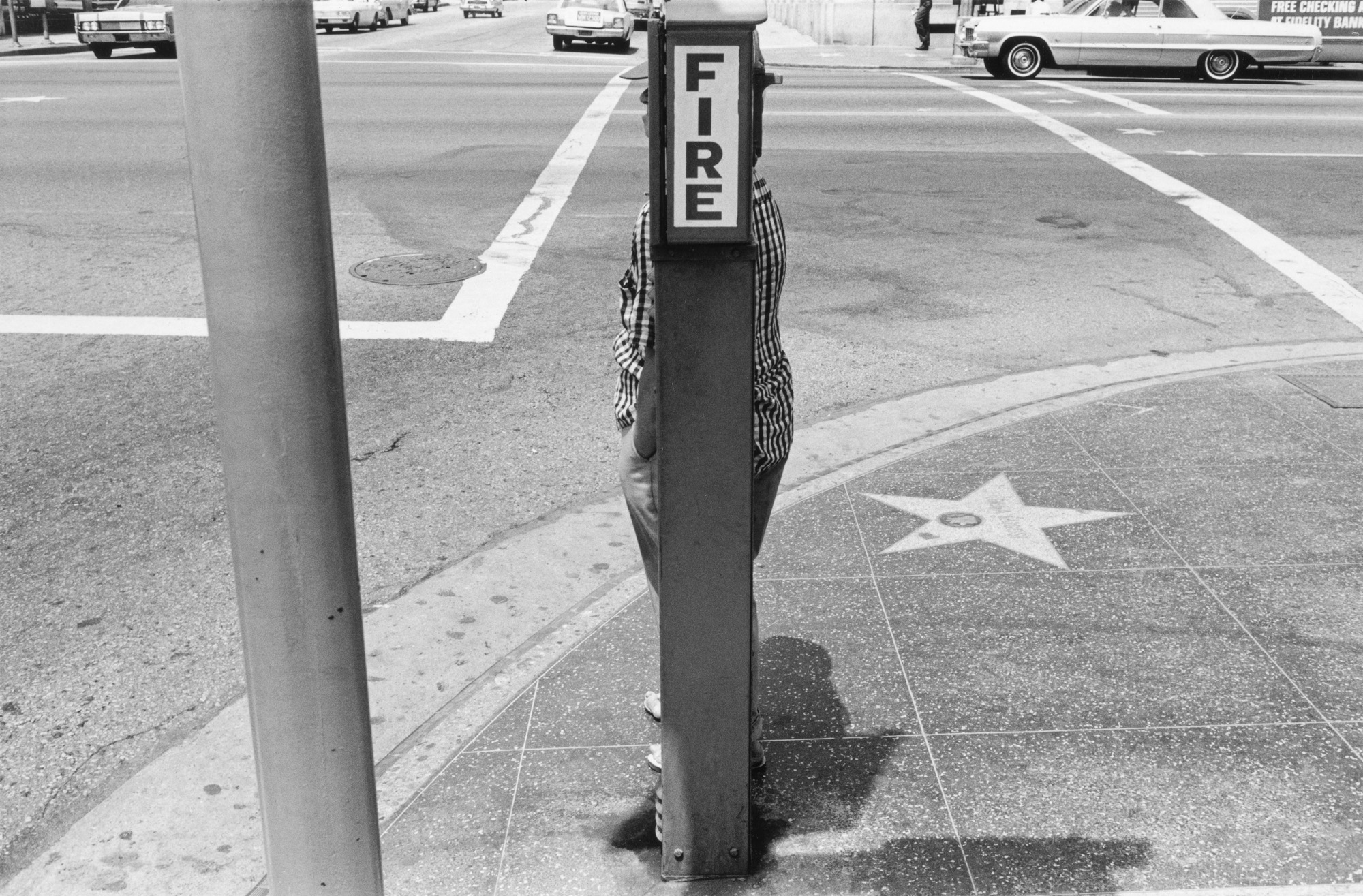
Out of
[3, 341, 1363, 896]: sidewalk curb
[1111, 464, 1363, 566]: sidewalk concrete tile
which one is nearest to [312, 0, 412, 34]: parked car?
[3, 341, 1363, 896]: sidewalk curb

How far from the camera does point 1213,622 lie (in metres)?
4.46

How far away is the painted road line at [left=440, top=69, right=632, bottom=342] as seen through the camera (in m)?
8.16

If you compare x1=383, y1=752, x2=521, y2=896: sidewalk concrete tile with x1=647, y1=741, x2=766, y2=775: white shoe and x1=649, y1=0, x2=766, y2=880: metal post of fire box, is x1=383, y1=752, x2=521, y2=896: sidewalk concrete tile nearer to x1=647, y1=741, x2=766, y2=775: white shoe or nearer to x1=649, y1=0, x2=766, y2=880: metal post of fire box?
x1=647, y1=741, x2=766, y2=775: white shoe

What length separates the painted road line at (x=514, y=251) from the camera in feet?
26.8

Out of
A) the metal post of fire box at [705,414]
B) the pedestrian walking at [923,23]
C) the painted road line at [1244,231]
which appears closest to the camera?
the metal post of fire box at [705,414]

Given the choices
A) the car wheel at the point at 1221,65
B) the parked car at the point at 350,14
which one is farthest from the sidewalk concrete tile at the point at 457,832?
the parked car at the point at 350,14

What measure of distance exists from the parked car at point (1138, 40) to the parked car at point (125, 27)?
15900 mm

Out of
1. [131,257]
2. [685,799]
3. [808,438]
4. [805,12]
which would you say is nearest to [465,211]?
[131,257]

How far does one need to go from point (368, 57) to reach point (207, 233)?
26.6m

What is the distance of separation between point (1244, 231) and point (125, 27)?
23190 mm

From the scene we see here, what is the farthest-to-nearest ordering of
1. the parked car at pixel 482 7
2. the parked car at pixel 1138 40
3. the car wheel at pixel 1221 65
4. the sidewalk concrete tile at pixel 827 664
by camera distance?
1. the parked car at pixel 482 7
2. the car wheel at pixel 1221 65
3. the parked car at pixel 1138 40
4. the sidewalk concrete tile at pixel 827 664

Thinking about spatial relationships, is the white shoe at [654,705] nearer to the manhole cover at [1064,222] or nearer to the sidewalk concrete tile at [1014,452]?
the sidewalk concrete tile at [1014,452]

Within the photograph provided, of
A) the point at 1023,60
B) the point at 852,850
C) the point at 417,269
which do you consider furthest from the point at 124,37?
the point at 852,850

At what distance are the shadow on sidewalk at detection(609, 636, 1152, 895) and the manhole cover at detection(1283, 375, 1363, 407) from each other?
13.4 ft
